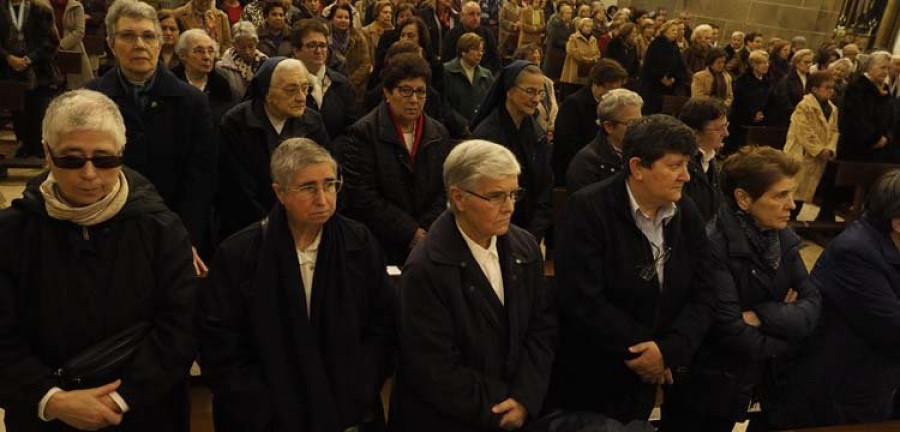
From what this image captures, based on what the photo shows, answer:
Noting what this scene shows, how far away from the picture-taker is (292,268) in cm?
226

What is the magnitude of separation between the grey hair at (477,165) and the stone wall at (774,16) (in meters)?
15.4

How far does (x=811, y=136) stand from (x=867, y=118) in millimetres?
734

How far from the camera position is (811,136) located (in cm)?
638

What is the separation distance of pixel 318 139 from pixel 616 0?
16.0 m

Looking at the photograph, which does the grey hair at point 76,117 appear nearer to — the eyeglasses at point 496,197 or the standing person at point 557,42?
the eyeglasses at point 496,197

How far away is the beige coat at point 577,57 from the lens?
30.2ft

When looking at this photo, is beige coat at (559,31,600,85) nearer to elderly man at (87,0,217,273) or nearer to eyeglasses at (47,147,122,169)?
elderly man at (87,0,217,273)

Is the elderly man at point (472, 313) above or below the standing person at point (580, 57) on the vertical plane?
above

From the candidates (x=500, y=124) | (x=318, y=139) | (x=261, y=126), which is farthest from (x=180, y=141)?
(x=500, y=124)

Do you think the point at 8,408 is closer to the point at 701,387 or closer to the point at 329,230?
the point at 329,230

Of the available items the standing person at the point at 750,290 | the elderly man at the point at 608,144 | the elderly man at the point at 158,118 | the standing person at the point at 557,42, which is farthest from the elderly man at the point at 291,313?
the standing person at the point at 557,42

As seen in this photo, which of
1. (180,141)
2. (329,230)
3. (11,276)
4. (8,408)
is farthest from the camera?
(180,141)

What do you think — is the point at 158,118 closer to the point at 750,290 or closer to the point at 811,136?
the point at 750,290

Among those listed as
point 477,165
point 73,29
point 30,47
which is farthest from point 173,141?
point 73,29
